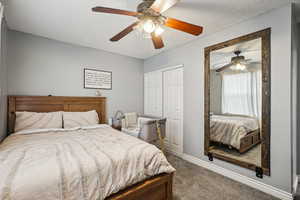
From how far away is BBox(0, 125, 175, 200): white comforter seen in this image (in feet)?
3.04

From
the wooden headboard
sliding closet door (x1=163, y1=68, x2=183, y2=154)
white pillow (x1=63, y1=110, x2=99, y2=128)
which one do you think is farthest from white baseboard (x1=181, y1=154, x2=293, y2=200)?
the wooden headboard

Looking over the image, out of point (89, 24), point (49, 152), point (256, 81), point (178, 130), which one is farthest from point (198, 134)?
point (89, 24)

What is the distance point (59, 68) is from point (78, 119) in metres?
1.23

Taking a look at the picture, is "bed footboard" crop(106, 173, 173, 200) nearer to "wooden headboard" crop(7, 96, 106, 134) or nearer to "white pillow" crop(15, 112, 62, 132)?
"white pillow" crop(15, 112, 62, 132)

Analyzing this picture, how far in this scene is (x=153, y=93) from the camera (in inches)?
153

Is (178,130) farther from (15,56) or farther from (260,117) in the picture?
(15,56)

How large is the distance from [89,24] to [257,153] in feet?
10.8

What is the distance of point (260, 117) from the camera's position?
6.33 ft

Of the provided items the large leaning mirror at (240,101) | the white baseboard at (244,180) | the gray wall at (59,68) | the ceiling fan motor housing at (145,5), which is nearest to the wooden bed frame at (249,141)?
the large leaning mirror at (240,101)

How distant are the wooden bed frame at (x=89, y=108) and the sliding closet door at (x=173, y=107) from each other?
155 centimetres

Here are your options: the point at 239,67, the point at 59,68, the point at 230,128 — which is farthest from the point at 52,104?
the point at 239,67

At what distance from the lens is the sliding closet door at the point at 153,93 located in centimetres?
368

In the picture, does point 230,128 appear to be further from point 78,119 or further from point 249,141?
point 78,119

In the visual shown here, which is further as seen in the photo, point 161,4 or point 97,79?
point 97,79
